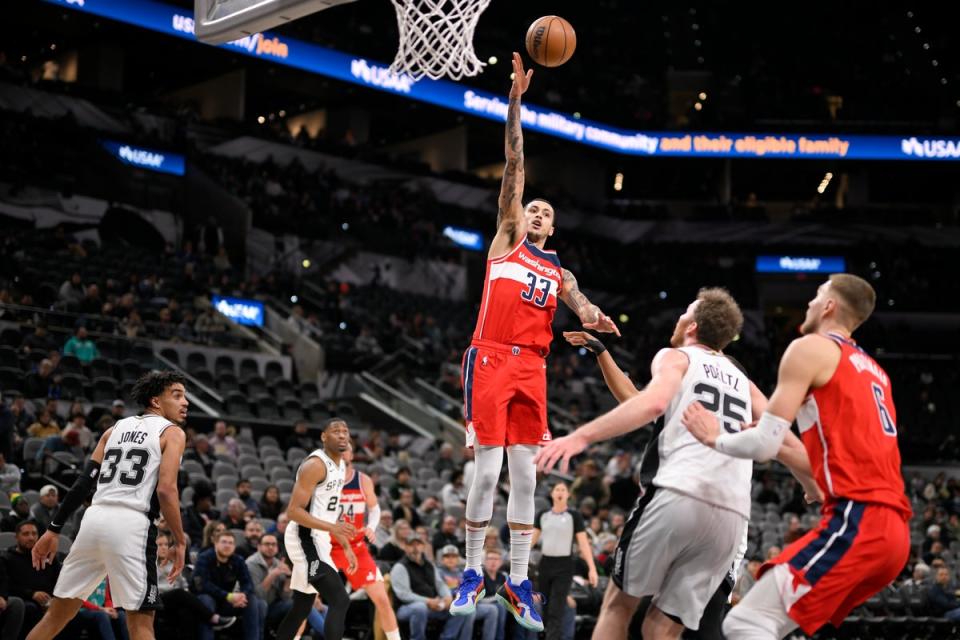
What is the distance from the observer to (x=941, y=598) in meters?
15.8

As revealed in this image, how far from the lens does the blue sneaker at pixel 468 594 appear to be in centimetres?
720

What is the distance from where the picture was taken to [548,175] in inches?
1609

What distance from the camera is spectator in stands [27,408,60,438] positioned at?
569 inches

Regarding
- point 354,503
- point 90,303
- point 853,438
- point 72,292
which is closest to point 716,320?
point 853,438

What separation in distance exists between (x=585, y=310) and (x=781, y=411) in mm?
2785

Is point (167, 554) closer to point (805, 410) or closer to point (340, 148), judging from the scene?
point (805, 410)

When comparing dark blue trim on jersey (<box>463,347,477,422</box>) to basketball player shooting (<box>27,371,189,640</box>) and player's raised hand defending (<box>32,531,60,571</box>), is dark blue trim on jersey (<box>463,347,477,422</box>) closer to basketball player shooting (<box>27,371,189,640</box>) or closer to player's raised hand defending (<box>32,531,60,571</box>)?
basketball player shooting (<box>27,371,189,640</box>)

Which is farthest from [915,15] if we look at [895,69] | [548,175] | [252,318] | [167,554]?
[167,554]

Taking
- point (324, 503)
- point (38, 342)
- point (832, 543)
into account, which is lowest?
point (324, 503)

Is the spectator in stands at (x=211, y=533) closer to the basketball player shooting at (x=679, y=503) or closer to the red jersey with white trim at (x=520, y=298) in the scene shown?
the red jersey with white trim at (x=520, y=298)

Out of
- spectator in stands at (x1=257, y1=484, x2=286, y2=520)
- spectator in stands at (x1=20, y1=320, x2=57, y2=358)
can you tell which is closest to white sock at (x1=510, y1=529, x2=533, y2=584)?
spectator in stands at (x1=257, y1=484, x2=286, y2=520)

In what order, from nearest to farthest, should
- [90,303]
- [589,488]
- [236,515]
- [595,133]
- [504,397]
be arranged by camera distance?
1. [504,397]
2. [236,515]
3. [589,488]
4. [90,303]
5. [595,133]

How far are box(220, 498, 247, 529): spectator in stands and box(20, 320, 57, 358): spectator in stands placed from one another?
21.0 feet

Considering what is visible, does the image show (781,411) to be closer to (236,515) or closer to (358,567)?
(358,567)
